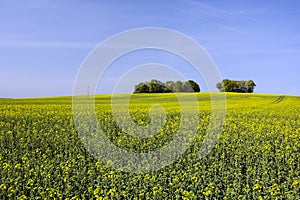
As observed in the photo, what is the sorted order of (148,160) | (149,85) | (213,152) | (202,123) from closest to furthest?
(148,160)
(213,152)
(202,123)
(149,85)

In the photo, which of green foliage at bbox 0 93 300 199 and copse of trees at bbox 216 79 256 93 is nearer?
green foliage at bbox 0 93 300 199

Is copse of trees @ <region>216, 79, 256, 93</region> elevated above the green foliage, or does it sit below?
above

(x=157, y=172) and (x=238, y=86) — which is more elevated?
(x=238, y=86)

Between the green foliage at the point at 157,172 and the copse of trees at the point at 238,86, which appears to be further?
the copse of trees at the point at 238,86

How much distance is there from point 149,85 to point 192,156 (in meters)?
43.8

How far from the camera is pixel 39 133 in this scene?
17.4m

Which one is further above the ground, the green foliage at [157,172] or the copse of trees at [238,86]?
the copse of trees at [238,86]

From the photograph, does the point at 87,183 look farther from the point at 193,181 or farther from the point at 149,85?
the point at 149,85

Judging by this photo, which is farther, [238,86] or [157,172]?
[238,86]

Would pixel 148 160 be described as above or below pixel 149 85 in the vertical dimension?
below

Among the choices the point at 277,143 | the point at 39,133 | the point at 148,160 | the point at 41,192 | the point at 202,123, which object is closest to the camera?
the point at 41,192

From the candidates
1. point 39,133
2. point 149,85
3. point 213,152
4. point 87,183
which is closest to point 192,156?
point 213,152

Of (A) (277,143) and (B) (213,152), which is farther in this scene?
(A) (277,143)

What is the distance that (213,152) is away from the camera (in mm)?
14430
